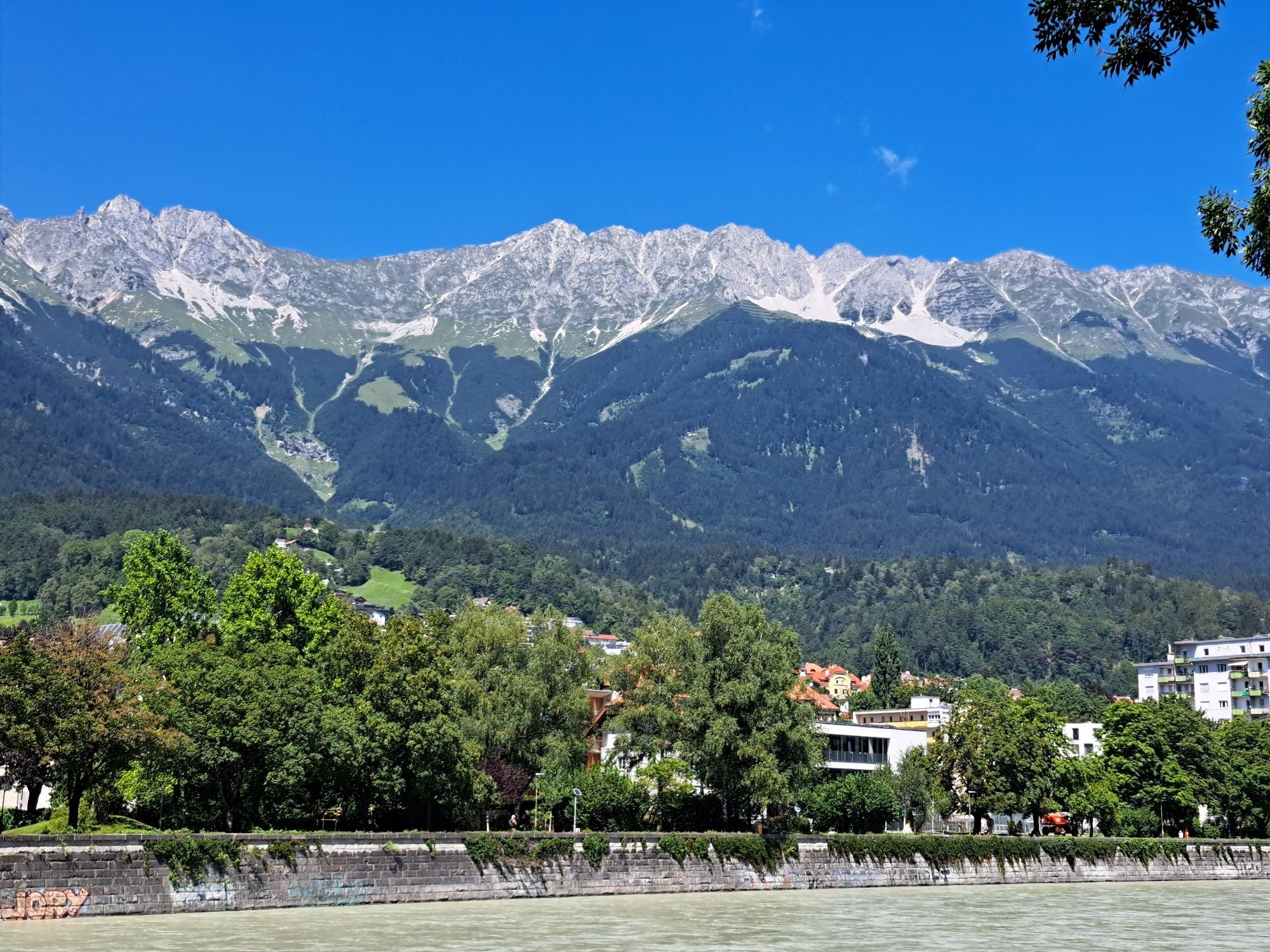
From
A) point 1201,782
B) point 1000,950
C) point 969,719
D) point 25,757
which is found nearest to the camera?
point 1000,950

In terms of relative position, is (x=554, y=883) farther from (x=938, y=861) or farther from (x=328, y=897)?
(x=938, y=861)

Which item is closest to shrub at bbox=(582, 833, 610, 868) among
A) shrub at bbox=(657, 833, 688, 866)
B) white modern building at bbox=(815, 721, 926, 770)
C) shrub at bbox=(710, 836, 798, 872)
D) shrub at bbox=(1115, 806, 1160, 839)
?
shrub at bbox=(657, 833, 688, 866)

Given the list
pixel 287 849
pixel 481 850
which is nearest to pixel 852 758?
pixel 481 850

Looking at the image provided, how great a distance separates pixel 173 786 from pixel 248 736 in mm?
6159

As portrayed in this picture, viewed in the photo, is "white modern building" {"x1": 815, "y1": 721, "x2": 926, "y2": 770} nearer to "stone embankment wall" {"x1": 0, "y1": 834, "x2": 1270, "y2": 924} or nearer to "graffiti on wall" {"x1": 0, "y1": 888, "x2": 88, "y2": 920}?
"stone embankment wall" {"x1": 0, "y1": 834, "x2": 1270, "y2": 924}

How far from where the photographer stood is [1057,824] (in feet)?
392

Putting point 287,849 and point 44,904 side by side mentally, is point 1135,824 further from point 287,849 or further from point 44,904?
point 44,904

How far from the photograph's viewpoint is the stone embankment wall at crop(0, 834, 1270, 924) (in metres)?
49.9

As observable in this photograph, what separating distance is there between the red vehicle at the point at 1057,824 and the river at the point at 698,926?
129 ft

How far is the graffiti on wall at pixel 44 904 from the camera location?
158 feet

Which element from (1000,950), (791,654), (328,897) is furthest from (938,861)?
(328,897)

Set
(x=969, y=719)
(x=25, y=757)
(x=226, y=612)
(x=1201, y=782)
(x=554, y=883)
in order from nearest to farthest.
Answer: (x=25, y=757), (x=554, y=883), (x=226, y=612), (x=969, y=719), (x=1201, y=782)

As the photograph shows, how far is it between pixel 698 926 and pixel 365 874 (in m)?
14.5

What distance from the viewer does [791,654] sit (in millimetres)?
84125
